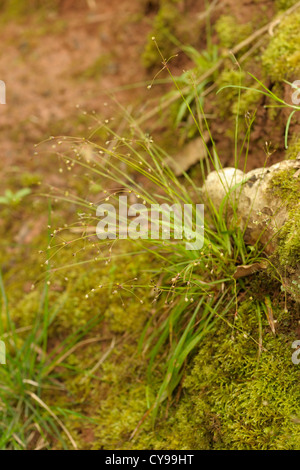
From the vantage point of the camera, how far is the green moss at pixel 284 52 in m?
2.23

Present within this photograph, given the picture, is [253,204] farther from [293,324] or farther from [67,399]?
[67,399]

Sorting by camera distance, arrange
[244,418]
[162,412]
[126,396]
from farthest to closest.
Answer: [126,396] < [162,412] < [244,418]

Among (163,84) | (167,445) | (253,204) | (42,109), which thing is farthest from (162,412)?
(42,109)

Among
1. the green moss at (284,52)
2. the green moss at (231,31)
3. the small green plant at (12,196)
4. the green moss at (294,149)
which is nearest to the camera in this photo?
the green moss at (294,149)

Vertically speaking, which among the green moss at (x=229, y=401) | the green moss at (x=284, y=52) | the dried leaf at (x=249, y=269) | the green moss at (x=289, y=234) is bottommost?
the green moss at (x=229, y=401)

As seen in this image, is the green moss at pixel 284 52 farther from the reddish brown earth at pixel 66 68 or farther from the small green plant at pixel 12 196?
the small green plant at pixel 12 196

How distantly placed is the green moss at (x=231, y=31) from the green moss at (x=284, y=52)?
27cm

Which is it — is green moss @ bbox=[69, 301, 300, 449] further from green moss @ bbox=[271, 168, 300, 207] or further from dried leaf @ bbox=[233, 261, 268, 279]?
green moss @ bbox=[271, 168, 300, 207]

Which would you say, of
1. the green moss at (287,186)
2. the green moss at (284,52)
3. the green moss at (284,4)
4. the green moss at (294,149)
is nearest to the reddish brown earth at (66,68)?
the green moss at (284,4)

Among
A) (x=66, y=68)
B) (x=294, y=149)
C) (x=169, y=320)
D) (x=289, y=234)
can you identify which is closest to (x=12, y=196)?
(x=66, y=68)

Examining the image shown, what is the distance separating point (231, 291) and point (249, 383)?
0.41 metres

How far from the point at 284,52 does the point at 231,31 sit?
22.0 inches

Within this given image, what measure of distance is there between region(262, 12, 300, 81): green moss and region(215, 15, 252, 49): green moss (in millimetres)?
273

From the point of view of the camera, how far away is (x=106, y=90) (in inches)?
135
